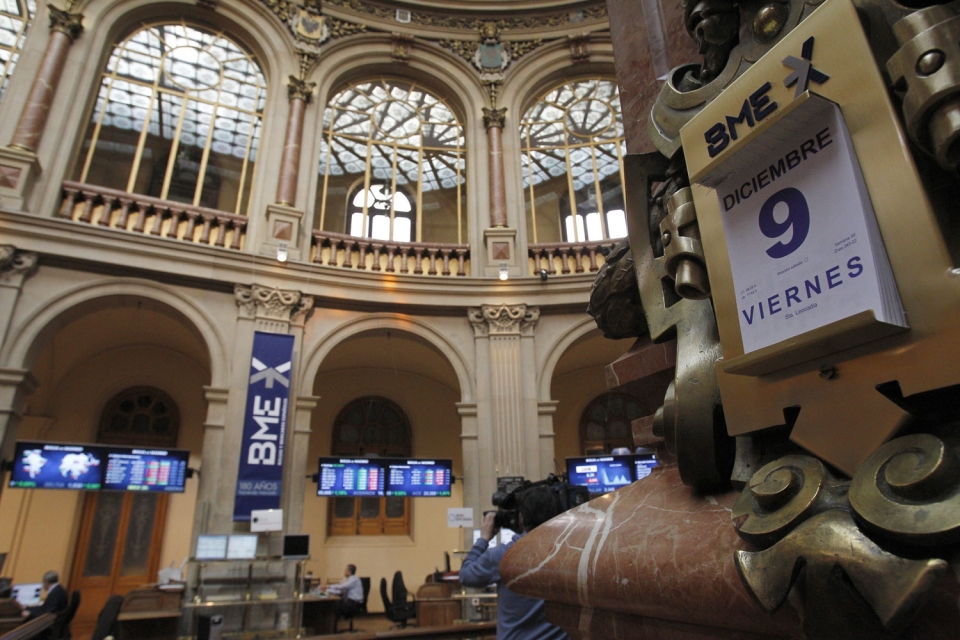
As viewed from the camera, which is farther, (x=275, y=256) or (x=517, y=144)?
(x=517, y=144)

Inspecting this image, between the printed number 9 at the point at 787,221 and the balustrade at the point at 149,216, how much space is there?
9028 mm

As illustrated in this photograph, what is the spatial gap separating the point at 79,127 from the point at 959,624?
422 inches

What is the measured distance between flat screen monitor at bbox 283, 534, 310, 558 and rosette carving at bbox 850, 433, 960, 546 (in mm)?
7772

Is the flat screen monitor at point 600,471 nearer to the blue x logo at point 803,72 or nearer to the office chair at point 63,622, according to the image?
the office chair at point 63,622

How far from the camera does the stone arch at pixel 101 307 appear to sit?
23.7ft

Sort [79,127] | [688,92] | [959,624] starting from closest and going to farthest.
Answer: [959,624] < [688,92] < [79,127]

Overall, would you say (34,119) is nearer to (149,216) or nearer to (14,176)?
(14,176)

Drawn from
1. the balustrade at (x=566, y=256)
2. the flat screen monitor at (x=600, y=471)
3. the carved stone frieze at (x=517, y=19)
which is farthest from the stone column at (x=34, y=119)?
the flat screen monitor at (x=600, y=471)

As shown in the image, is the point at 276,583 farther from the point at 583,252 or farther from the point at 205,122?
the point at 205,122

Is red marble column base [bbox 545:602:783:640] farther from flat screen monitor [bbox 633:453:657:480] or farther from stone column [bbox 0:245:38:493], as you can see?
flat screen monitor [bbox 633:453:657:480]

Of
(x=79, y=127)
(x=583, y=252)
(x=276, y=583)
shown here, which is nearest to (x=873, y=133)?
(x=276, y=583)

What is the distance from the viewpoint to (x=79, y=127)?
8547 millimetres

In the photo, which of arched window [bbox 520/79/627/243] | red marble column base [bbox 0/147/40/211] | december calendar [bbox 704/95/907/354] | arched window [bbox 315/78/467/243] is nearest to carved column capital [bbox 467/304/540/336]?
arched window [bbox 315/78/467/243]

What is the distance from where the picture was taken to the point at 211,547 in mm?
7086
